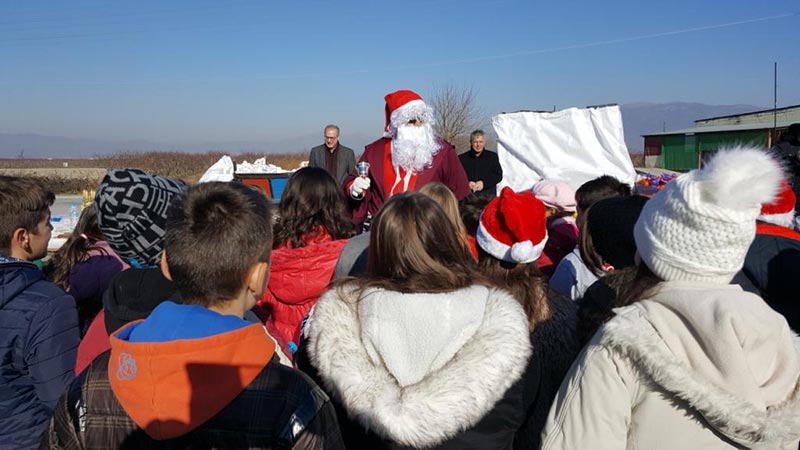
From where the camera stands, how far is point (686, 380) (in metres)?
1.50

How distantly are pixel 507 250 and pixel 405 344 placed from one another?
862 millimetres

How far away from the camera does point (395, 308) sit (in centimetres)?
178

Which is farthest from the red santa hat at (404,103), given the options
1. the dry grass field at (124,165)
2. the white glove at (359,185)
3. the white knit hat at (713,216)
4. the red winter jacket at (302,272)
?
the dry grass field at (124,165)

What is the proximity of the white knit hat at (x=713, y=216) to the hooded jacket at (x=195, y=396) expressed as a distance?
1.03m

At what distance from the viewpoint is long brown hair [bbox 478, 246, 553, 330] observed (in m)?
2.32

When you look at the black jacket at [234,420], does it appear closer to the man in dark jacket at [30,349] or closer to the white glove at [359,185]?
the man in dark jacket at [30,349]

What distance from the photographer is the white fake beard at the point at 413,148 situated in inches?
207

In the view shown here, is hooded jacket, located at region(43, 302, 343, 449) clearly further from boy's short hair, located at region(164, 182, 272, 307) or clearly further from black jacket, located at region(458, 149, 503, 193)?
black jacket, located at region(458, 149, 503, 193)

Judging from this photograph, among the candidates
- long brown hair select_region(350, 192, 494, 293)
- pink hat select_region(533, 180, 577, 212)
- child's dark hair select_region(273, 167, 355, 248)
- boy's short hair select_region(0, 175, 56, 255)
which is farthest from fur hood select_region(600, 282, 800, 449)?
pink hat select_region(533, 180, 577, 212)

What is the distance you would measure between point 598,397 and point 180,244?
1.19m

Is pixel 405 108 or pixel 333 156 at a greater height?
pixel 405 108

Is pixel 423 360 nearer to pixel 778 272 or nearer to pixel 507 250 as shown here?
pixel 507 250

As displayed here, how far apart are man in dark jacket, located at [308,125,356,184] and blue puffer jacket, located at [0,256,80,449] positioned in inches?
261

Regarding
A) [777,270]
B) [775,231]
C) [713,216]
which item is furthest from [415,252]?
[775,231]
